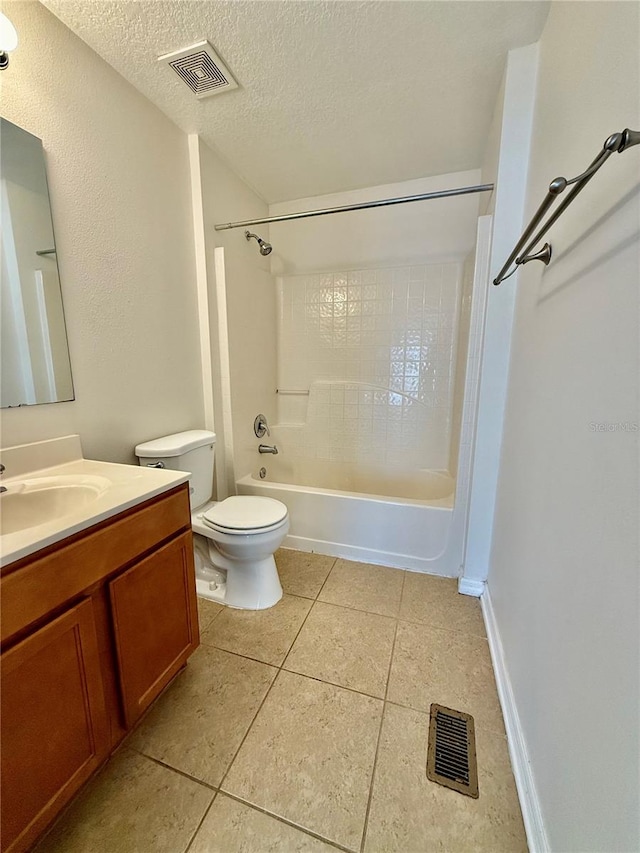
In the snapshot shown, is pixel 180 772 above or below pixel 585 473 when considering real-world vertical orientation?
below

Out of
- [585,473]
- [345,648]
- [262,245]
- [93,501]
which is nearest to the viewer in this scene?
[585,473]

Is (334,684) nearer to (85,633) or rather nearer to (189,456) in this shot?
(85,633)

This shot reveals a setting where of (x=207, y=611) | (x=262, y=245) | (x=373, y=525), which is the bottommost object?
(x=207, y=611)

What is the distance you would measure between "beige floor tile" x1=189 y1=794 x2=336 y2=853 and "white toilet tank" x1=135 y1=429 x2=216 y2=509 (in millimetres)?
1021

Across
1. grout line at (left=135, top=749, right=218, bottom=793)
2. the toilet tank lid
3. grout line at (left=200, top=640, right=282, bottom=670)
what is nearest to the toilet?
the toilet tank lid

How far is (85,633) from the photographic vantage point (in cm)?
80

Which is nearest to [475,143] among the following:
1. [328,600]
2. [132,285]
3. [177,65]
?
[177,65]

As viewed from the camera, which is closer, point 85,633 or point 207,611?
point 85,633

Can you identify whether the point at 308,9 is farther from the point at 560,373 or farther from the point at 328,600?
the point at 328,600

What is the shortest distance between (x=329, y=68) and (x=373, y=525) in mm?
2085

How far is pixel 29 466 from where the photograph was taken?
1.10 metres

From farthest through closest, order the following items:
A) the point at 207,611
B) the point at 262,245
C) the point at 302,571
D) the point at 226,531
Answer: the point at 262,245 < the point at 302,571 < the point at 207,611 < the point at 226,531

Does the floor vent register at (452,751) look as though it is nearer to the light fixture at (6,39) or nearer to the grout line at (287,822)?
the grout line at (287,822)

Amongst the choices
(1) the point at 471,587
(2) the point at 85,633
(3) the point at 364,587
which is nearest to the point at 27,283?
(2) the point at 85,633
